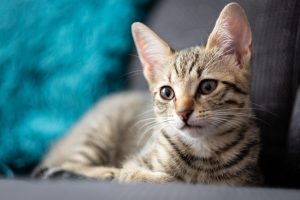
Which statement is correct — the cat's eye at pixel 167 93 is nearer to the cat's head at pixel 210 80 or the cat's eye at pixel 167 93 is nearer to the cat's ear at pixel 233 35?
the cat's head at pixel 210 80

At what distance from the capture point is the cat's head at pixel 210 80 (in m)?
0.98

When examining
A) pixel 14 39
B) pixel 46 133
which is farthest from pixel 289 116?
pixel 14 39

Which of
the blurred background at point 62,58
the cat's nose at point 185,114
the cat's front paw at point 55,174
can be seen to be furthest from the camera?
the blurred background at point 62,58

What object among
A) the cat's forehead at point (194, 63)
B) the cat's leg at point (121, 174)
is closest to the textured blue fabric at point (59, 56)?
the cat's leg at point (121, 174)

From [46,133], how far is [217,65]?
0.59 m

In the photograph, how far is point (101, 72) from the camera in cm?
144

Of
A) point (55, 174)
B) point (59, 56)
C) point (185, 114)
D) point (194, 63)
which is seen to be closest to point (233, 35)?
point (194, 63)

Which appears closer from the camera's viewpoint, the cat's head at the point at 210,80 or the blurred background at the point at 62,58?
the cat's head at the point at 210,80

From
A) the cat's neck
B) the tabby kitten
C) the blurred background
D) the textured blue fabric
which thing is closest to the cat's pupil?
the tabby kitten

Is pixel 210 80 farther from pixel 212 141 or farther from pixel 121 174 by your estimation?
pixel 121 174

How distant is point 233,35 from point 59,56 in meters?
0.60

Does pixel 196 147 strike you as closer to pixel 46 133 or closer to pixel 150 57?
pixel 150 57

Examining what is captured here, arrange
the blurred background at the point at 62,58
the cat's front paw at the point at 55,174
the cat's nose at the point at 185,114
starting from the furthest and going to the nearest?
the blurred background at the point at 62,58, the cat's front paw at the point at 55,174, the cat's nose at the point at 185,114

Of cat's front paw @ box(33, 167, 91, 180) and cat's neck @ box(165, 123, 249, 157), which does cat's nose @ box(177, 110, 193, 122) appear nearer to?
cat's neck @ box(165, 123, 249, 157)
